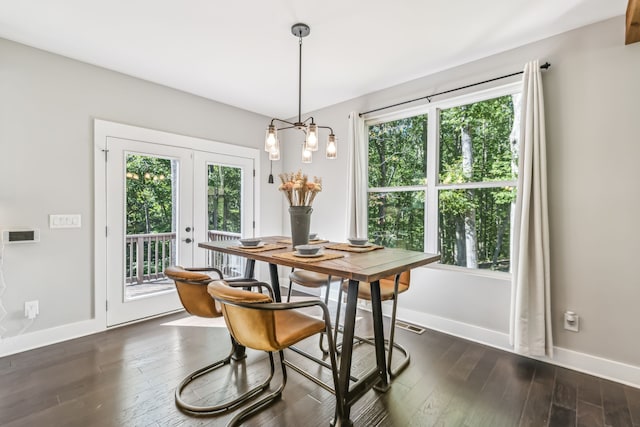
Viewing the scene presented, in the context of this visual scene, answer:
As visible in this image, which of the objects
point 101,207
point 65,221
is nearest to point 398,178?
point 101,207

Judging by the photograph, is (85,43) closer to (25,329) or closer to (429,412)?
(25,329)

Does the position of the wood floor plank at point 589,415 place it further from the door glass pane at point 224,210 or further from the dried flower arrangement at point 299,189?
the door glass pane at point 224,210

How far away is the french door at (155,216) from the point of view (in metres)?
3.13

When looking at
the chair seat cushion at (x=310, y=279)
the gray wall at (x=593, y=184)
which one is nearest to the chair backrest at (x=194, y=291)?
the chair seat cushion at (x=310, y=279)

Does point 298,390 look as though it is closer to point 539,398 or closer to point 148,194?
point 539,398

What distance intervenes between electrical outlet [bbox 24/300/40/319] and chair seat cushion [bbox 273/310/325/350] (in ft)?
7.91

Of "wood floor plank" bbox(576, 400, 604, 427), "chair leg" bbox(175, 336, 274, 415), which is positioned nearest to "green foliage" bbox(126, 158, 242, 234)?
"chair leg" bbox(175, 336, 274, 415)

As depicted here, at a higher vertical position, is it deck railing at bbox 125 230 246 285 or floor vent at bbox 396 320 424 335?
deck railing at bbox 125 230 246 285

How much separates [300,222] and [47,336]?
8.58 feet

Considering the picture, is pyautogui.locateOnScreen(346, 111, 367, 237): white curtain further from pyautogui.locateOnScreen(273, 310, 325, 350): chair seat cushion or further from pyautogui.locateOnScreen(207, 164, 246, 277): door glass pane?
pyautogui.locateOnScreen(273, 310, 325, 350): chair seat cushion

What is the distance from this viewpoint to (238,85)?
3459 millimetres

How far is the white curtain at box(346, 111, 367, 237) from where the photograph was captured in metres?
3.61

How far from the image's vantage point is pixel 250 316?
150 cm

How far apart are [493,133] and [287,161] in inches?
114
